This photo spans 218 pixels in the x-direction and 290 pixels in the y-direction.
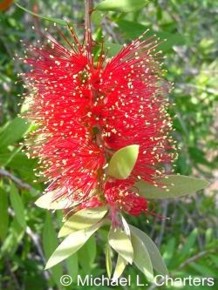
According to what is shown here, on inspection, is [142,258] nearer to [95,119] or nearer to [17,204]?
[95,119]

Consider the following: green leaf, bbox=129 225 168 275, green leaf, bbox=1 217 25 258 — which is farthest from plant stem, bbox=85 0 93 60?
green leaf, bbox=1 217 25 258

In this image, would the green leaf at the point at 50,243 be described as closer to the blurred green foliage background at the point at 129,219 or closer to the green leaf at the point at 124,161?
the blurred green foliage background at the point at 129,219

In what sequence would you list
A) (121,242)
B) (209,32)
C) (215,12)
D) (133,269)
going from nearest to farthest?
(121,242) → (133,269) → (215,12) → (209,32)

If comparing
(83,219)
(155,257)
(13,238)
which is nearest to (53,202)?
(83,219)

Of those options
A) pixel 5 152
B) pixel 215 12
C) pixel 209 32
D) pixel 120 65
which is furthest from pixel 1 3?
pixel 209 32

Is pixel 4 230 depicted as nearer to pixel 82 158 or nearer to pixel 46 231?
pixel 46 231

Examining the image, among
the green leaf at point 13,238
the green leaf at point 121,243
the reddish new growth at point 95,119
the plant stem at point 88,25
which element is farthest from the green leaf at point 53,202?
the green leaf at point 13,238
